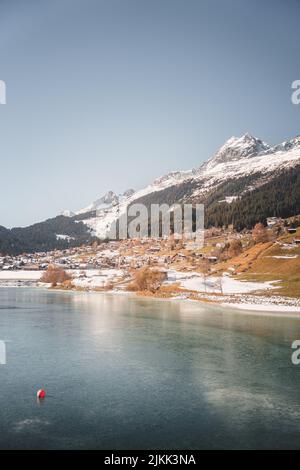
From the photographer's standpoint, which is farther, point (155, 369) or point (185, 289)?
point (185, 289)

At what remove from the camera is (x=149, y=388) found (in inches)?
1299

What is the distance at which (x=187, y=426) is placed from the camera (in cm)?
2481

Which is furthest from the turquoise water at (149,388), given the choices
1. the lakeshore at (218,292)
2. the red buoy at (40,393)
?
the lakeshore at (218,292)

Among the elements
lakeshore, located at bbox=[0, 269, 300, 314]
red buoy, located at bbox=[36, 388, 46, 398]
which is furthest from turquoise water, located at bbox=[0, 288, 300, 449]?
lakeshore, located at bbox=[0, 269, 300, 314]

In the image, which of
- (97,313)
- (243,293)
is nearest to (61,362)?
(97,313)

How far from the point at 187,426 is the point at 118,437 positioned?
4663mm

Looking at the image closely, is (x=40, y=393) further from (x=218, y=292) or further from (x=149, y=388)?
(x=218, y=292)

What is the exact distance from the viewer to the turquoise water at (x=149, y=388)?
2312 cm

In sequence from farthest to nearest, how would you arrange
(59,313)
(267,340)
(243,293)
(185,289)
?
1. (185,289)
2. (243,293)
3. (59,313)
4. (267,340)

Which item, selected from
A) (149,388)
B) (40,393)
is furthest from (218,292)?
(40,393)

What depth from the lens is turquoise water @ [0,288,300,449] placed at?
2312cm

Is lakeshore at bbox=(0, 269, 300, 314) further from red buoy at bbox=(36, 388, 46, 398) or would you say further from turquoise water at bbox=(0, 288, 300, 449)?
red buoy at bbox=(36, 388, 46, 398)
